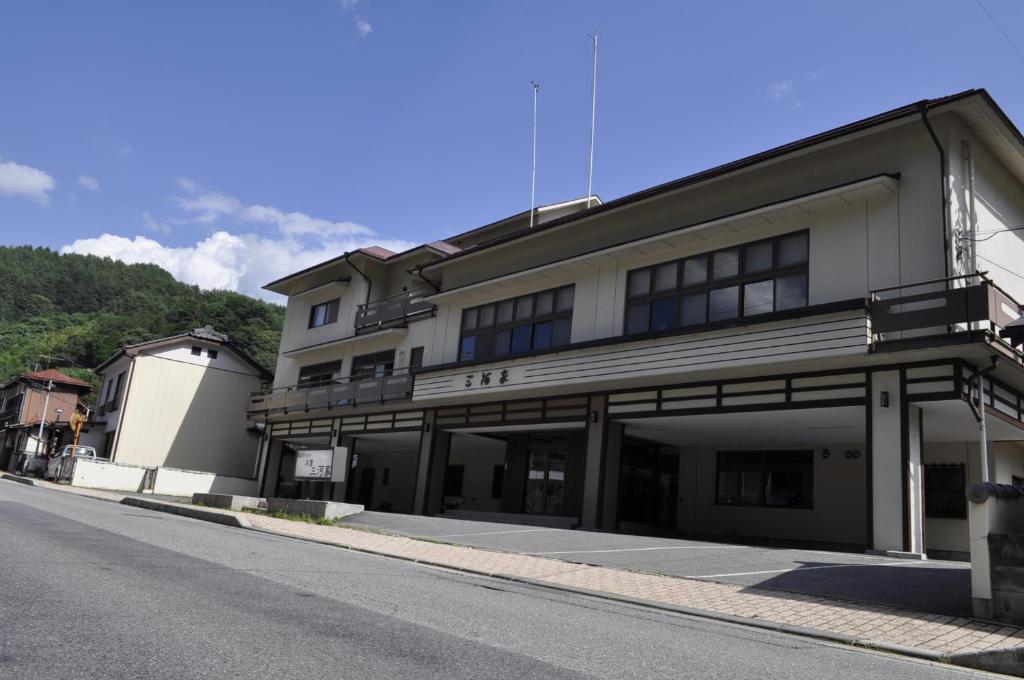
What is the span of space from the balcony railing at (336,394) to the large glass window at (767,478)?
1073 cm

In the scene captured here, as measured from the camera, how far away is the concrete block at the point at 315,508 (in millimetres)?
19953

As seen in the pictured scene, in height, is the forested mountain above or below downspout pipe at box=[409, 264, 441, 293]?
above

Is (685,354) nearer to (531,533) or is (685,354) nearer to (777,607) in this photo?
(531,533)

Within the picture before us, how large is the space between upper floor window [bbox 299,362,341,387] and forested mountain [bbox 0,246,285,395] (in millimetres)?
32283

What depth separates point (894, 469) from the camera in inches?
613

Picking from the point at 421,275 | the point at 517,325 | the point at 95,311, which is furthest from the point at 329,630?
the point at 95,311

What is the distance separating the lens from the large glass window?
21547 mm

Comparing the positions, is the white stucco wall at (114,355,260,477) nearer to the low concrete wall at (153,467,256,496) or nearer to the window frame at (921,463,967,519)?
the low concrete wall at (153,467,256,496)

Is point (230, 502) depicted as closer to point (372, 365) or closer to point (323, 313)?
point (372, 365)

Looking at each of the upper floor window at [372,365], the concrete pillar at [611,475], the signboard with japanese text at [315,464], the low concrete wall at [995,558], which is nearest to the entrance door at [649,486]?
the concrete pillar at [611,475]

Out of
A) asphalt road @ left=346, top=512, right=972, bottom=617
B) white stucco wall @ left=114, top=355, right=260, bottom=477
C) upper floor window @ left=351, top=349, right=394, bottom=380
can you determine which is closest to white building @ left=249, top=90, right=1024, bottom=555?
upper floor window @ left=351, top=349, right=394, bottom=380

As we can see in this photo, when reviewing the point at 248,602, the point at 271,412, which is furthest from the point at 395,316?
the point at 248,602

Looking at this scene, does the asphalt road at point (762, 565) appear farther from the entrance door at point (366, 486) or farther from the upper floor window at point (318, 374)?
the entrance door at point (366, 486)

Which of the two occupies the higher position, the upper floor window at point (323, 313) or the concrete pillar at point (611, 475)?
the upper floor window at point (323, 313)
